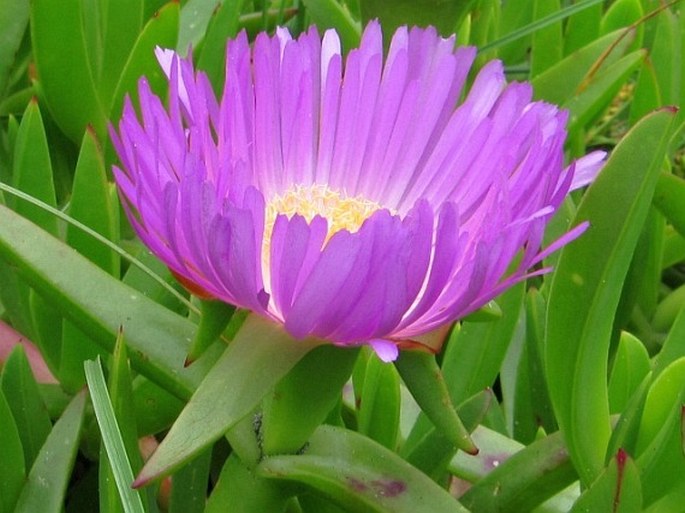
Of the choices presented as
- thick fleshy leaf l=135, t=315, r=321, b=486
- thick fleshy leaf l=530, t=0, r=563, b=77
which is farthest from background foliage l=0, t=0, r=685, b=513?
thick fleshy leaf l=530, t=0, r=563, b=77

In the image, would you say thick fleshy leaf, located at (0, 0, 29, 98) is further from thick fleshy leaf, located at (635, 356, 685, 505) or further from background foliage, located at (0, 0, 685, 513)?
thick fleshy leaf, located at (635, 356, 685, 505)

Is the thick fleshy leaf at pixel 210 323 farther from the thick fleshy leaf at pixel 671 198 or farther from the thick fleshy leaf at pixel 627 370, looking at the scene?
the thick fleshy leaf at pixel 671 198

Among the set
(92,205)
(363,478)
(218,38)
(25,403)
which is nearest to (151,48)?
(218,38)

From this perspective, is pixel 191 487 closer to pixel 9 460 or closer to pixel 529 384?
pixel 9 460

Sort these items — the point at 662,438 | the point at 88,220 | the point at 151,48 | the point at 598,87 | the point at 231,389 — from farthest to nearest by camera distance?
the point at 598,87 → the point at 151,48 → the point at 88,220 → the point at 662,438 → the point at 231,389

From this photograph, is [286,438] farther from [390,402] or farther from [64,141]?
[64,141]

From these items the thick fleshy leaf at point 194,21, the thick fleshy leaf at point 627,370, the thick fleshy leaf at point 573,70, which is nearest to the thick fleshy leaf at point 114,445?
the thick fleshy leaf at point 627,370
